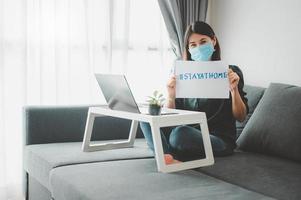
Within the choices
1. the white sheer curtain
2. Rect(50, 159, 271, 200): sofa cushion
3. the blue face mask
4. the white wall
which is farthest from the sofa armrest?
the white wall

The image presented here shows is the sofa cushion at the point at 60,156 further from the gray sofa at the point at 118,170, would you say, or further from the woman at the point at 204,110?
the woman at the point at 204,110

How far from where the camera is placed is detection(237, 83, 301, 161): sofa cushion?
6.69ft

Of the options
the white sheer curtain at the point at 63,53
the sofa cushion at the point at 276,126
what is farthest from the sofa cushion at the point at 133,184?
the white sheer curtain at the point at 63,53

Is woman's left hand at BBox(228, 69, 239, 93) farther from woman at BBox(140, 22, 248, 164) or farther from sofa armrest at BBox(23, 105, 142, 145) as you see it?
sofa armrest at BBox(23, 105, 142, 145)

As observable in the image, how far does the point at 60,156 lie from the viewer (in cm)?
208

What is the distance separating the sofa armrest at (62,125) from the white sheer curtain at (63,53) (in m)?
0.34

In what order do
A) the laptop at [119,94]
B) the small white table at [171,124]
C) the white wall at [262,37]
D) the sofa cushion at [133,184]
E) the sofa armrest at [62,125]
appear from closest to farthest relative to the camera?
1. the sofa cushion at [133,184]
2. the small white table at [171,124]
3. the laptop at [119,94]
4. the sofa armrest at [62,125]
5. the white wall at [262,37]

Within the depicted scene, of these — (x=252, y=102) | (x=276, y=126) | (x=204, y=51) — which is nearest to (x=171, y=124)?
(x=204, y=51)

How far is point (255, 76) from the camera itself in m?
2.91

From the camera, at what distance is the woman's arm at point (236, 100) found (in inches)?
79.7

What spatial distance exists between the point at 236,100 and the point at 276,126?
9.5 inches

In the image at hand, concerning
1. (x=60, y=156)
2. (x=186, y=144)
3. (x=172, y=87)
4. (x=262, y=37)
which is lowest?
(x=60, y=156)

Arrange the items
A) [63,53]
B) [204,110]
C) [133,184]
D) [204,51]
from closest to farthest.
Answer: [133,184], [204,51], [204,110], [63,53]

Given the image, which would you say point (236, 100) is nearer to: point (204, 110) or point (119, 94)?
point (204, 110)
